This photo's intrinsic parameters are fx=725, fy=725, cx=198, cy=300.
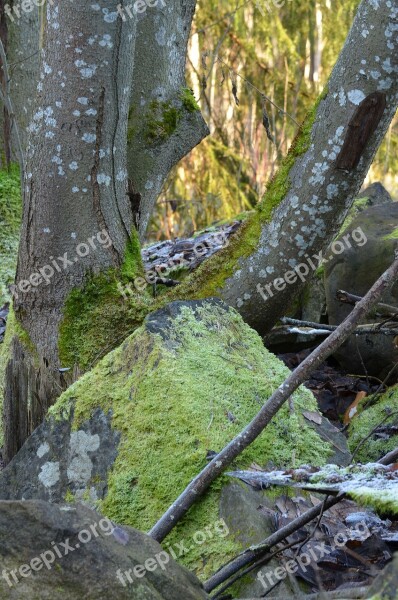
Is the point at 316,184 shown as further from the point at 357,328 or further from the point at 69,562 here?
the point at 69,562

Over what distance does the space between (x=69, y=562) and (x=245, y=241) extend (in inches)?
98.4

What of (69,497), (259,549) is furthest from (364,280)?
(259,549)

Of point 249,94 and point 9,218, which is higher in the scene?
point 249,94

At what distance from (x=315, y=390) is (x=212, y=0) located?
6.71 metres

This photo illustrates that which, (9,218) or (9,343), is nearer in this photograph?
(9,343)

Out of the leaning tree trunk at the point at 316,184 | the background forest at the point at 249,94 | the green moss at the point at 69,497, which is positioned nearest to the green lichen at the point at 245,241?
the leaning tree trunk at the point at 316,184

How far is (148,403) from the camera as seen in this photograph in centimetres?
290

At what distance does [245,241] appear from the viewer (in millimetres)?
3977

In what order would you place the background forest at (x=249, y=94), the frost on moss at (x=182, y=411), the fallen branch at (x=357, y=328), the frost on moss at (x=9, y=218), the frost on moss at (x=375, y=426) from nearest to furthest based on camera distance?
the frost on moss at (x=182, y=411), the frost on moss at (x=375, y=426), the fallen branch at (x=357, y=328), the frost on moss at (x=9, y=218), the background forest at (x=249, y=94)

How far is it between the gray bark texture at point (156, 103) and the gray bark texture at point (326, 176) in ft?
3.21

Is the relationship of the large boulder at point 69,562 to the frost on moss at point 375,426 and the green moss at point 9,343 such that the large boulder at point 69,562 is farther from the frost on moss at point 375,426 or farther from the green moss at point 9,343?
the green moss at point 9,343

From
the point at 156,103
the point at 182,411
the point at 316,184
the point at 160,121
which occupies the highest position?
the point at 156,103

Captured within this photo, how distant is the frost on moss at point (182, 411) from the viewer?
267 cm

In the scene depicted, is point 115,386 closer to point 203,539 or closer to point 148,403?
point 148,403
